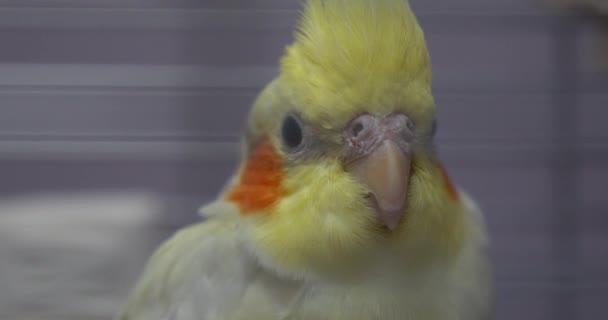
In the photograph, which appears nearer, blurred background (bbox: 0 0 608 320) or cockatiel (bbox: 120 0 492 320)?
cockatiel (bbox: 120 0 492 320)

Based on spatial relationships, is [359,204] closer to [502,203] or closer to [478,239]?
[478,239]

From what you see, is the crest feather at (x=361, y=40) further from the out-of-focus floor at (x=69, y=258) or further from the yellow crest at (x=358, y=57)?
the out-of-focus floor at (x=69, y=258)

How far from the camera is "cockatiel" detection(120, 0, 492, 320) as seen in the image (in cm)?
73

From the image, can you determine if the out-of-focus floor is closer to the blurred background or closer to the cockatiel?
the blurred background

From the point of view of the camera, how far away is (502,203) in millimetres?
1970

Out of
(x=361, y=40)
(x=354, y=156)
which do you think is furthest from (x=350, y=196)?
(x=361, y=40)

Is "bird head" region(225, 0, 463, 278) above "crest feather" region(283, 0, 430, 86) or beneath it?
beneath

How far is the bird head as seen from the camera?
2.38 feet

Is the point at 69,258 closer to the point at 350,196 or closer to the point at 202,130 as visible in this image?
the point at 202,130

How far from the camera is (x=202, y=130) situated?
1.56 meters

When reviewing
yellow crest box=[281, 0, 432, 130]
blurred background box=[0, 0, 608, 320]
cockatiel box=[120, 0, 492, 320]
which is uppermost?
blurred background box=[0, 0, 608, 320]

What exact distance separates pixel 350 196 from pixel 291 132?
0.09 metres

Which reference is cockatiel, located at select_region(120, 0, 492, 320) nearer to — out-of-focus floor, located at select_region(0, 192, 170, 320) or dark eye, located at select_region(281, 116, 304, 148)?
dark eye, located at select_region(281, 116, 304, 148)

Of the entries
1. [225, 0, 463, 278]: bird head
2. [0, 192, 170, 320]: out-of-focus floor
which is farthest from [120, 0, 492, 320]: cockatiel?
[0, 192, 170, 320]: out-of-focus floor
